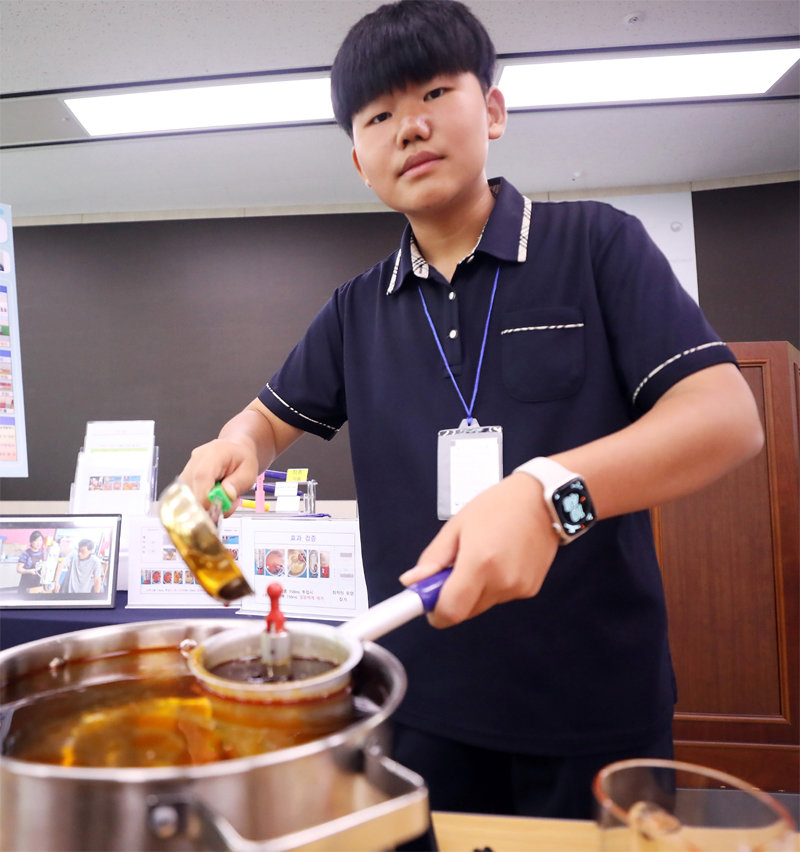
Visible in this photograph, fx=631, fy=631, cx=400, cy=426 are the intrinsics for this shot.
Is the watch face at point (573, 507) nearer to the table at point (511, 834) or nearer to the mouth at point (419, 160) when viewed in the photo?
the table at point (511, 834)

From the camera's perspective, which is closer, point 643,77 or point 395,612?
point 395,612

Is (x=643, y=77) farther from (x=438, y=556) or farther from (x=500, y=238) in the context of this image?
(x=438, y=556)

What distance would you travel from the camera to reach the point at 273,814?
357 mm

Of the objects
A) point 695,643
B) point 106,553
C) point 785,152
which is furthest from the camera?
point 785,152

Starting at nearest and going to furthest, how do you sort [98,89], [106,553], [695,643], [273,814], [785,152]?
[273,814] < [106,553] < [695,643] < [98,89] < [785,152]

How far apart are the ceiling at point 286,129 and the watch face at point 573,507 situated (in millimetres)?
3001

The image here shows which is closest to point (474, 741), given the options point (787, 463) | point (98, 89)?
point (787, 463)

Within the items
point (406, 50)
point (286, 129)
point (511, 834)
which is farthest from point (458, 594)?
point (286, 129)

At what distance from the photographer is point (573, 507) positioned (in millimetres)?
669

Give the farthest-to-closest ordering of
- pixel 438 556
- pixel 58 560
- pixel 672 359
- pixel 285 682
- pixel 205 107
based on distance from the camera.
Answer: pixel 205 107 < pixel 58 560 < pixel 672 359 < pixel 438 556 < pixel 285 682

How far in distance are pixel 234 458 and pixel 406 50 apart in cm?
68

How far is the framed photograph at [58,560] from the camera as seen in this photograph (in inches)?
86.3

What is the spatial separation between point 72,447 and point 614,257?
5.15m

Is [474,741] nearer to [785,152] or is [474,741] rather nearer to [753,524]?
[753,524]
